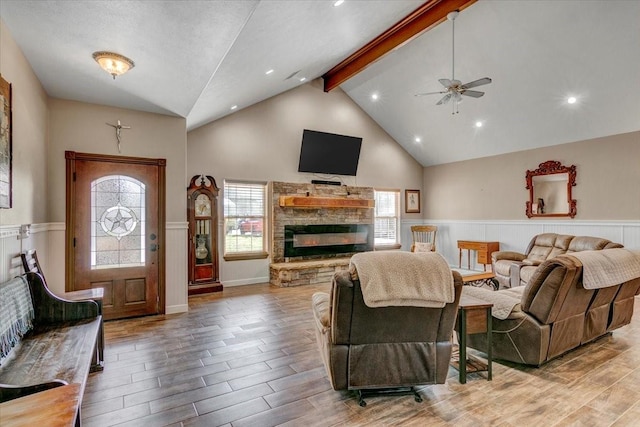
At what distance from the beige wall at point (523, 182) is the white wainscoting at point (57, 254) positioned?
6.74 m

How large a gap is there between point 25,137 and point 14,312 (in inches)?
64.0

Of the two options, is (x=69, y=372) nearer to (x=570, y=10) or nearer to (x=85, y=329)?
(x=85, y=329)

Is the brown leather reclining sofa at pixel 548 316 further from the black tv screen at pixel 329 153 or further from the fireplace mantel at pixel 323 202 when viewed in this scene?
the black tv screen at pixel 329 153

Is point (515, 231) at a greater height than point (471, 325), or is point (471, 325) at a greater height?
point (515, 231)

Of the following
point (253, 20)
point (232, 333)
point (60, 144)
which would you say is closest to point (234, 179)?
point (60, 144)

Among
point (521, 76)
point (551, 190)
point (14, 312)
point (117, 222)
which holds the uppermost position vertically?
point (521, 76)

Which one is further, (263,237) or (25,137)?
(263,237)

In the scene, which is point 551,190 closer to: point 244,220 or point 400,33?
point 400,33

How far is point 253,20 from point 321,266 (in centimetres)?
475

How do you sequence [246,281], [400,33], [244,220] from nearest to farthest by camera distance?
1. [400,33]
2. [246,281]
3. [244,220]

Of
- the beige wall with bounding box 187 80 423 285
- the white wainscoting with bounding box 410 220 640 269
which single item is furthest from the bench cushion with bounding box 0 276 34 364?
the white wainscoting with bounding box 410 220 640 269

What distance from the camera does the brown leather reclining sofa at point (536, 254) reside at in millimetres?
5227

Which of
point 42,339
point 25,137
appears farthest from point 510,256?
point 25,137

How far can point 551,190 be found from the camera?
703 cm
